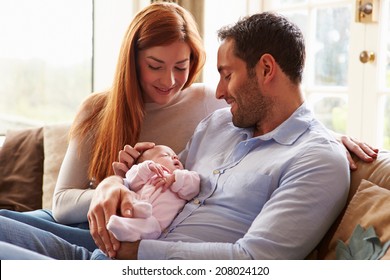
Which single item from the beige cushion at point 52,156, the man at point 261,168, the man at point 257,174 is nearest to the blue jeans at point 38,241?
the man at point 257,174

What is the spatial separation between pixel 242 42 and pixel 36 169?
5.05 ft

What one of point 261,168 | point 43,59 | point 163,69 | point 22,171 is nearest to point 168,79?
point 163,69

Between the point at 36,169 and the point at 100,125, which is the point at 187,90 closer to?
the point at 100,125

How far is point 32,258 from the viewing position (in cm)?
161

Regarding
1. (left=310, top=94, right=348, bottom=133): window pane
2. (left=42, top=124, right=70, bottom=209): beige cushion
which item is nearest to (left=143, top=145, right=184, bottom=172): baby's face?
(left=42, top=124, right=70, bottom=209): beige cushion

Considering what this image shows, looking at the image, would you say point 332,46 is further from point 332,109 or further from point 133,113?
point 133,113

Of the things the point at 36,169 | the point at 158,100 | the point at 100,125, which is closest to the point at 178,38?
the point at 158,100

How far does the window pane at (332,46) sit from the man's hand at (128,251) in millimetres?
2080

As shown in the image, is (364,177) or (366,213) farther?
(364,177)

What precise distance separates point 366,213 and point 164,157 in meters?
0.66

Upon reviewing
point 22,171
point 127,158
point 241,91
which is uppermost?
point 241,91

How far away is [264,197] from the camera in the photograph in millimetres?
1808

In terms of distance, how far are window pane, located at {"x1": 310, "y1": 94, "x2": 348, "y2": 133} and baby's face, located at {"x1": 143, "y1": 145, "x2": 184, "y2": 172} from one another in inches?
65.7

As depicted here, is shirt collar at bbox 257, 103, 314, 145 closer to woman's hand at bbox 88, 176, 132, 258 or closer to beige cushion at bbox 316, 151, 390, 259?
beige cushion at bbox 316, 151, 390, 259
